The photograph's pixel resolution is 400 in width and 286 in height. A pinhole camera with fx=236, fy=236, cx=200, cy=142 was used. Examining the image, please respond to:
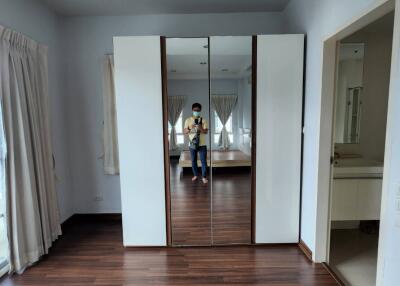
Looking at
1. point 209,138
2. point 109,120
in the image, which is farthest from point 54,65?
point 209,138

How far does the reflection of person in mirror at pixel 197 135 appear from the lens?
249 cm

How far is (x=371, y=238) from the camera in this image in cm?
271

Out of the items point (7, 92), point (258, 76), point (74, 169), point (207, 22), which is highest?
point (207, 22)

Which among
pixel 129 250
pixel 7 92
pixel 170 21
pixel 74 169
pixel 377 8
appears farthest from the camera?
pixel 74 169

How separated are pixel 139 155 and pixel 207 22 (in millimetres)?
1822

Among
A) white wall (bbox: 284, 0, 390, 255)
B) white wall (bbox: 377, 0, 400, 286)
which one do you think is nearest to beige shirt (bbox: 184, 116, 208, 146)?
white wall (bbox: 284, 0, 390, 255)

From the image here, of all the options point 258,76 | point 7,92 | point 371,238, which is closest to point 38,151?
point 7,92

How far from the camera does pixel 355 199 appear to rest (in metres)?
2.34

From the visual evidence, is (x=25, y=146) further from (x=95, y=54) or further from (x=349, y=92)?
(x=349, y=92)

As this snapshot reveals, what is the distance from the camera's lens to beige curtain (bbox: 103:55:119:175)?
2.94m

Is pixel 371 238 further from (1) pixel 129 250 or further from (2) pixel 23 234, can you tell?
(2) pixel 23 234

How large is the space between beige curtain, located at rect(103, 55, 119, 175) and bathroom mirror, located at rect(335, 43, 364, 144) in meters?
2.65

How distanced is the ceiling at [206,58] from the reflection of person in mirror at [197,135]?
363 millimetres

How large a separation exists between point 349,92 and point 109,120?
2.88m
